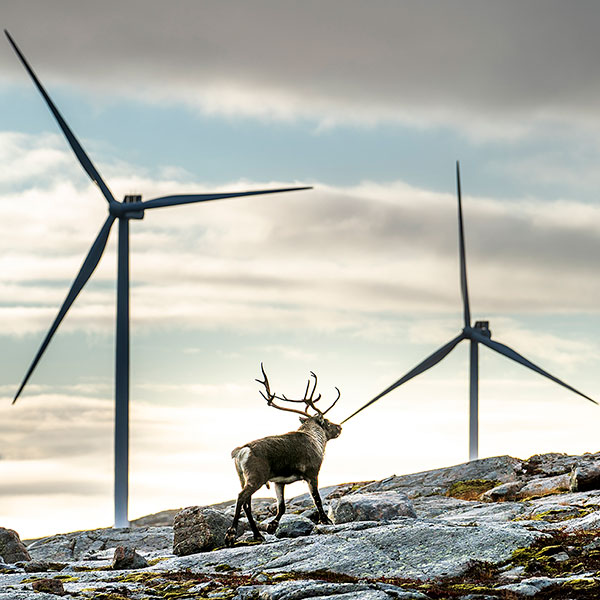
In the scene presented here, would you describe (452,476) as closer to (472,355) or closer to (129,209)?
(472,355)

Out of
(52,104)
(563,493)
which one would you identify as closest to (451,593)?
(563,493)

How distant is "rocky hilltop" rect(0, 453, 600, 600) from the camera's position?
2503 cm

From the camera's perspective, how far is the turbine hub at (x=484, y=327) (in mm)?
73250

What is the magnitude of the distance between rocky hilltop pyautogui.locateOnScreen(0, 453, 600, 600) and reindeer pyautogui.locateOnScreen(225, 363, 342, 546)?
1.21 metres

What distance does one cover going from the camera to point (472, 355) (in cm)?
7344

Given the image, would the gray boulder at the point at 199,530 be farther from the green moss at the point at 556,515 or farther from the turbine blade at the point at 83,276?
the turbine blade at the point at 83,276

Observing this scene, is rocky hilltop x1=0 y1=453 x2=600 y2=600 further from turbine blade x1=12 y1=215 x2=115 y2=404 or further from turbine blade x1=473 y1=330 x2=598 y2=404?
turbine blade x1=473 y1=330 x2=598 y2=404

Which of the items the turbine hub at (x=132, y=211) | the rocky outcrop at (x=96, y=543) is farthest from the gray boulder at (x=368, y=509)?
the turbine hub at (x=132, y=211)

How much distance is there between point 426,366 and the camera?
2815 inches

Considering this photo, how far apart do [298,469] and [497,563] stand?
8678 mm

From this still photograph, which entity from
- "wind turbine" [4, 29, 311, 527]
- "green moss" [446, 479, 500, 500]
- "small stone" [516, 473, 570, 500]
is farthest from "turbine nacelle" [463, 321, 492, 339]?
"wind turbine" [4, 29, 311, 527]

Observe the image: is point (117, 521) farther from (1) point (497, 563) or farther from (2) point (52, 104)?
(1) point (497, 563)

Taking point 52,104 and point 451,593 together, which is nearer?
point 451,593

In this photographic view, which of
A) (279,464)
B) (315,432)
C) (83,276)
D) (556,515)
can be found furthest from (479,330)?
(279,464)
